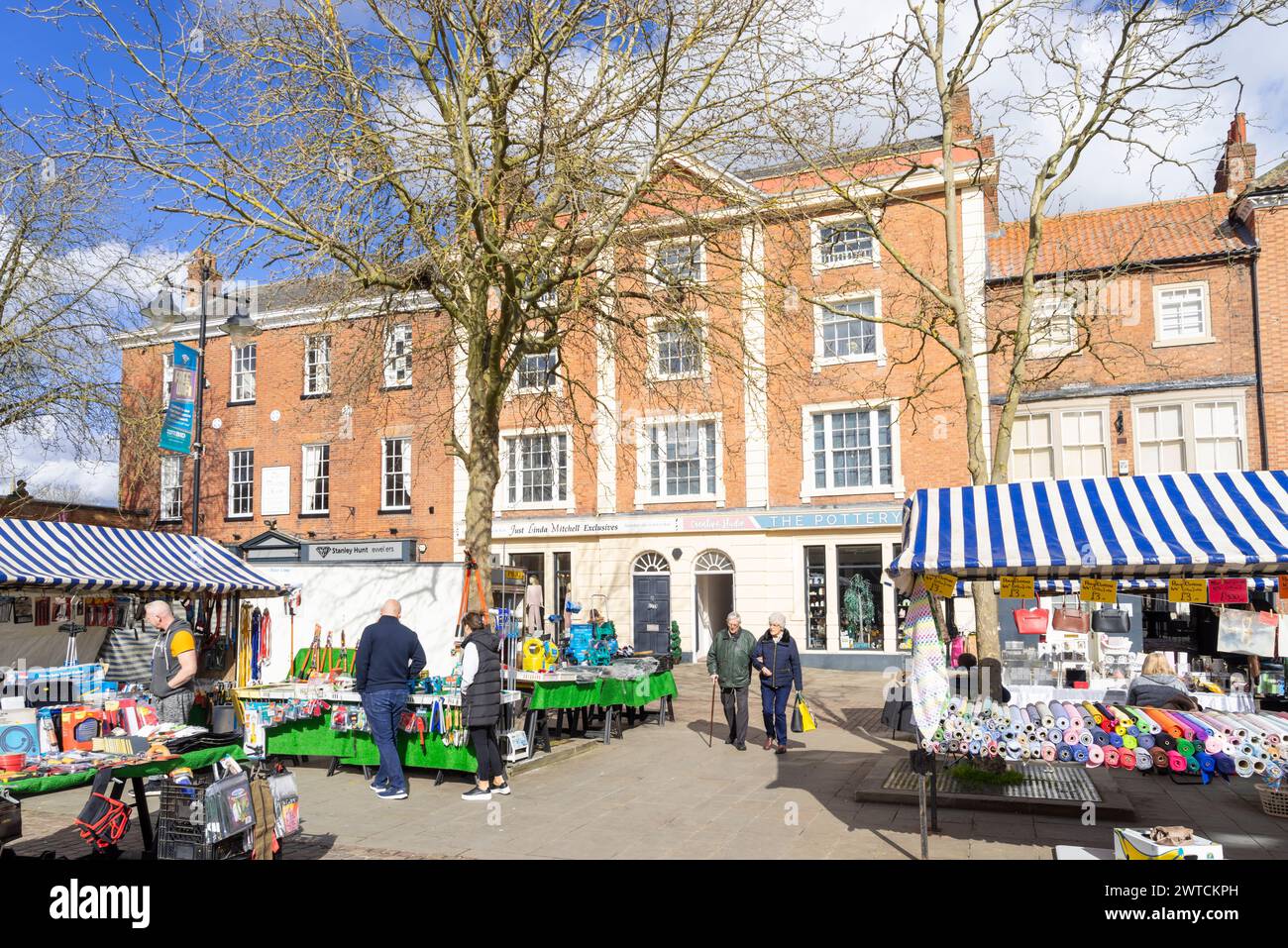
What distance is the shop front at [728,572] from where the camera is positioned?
77.9 feet

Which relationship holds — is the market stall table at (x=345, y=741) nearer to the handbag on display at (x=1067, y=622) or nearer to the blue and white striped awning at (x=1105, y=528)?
the blue and white striped awning at (x=1105, y=528)

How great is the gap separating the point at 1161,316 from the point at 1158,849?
20.6 m

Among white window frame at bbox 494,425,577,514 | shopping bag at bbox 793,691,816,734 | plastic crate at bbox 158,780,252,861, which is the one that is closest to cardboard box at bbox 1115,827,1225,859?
plastic crate at bbox 158,780,252,861

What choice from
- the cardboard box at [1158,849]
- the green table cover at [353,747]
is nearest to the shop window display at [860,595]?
the green table cover at [353,747]

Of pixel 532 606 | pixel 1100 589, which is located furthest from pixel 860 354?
pixel 1100 589

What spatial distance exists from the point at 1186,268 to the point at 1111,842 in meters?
18.5

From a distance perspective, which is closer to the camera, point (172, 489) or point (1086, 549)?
point (1086, 549)

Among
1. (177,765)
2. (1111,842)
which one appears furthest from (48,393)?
(1111,842)

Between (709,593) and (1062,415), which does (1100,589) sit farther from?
(709,593)

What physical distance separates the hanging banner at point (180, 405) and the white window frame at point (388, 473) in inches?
477

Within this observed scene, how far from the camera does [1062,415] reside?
2291cm

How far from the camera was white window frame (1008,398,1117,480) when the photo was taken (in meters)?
22.4

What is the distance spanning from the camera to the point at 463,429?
25.9 m

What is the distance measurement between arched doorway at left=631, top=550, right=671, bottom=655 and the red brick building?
62mm
